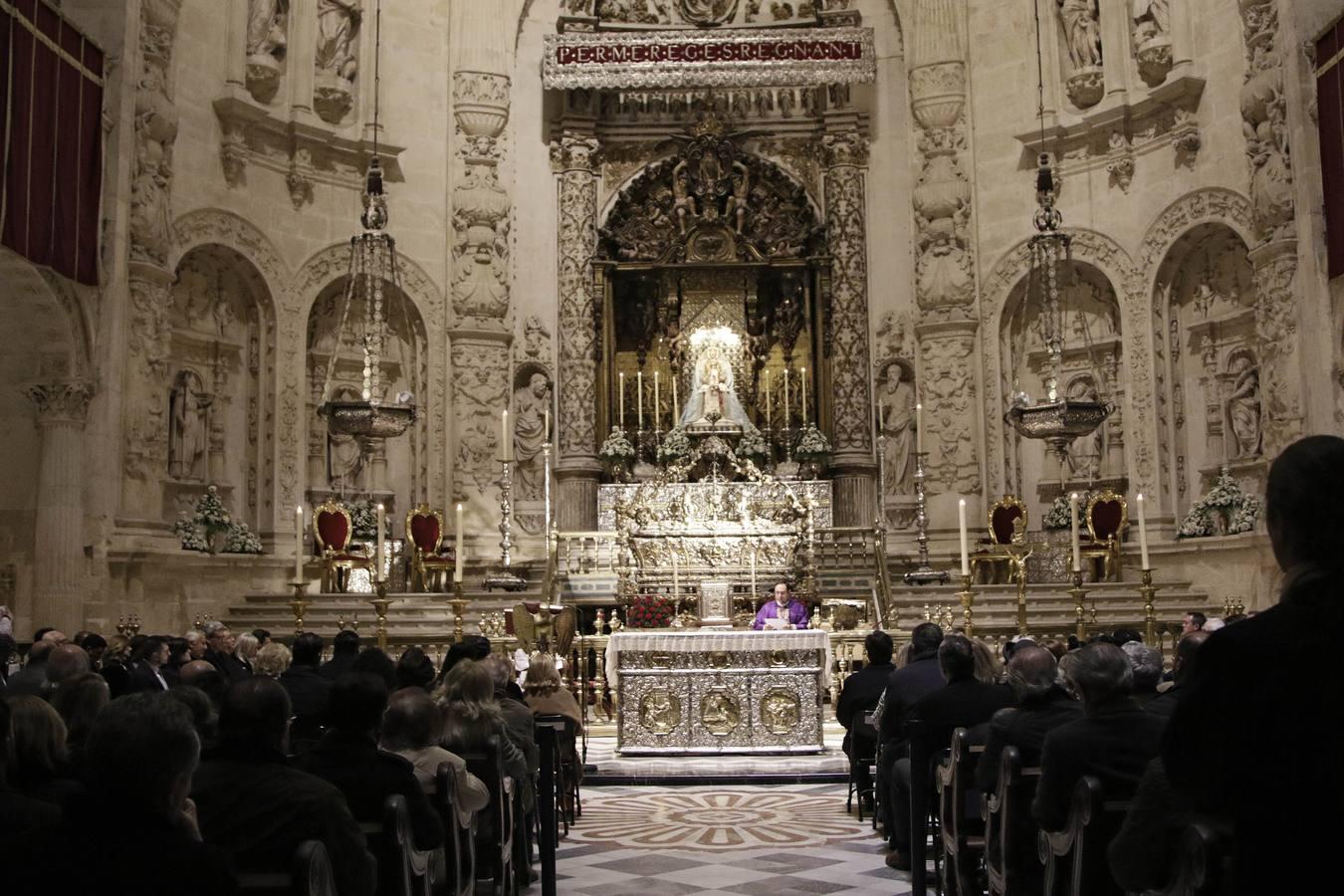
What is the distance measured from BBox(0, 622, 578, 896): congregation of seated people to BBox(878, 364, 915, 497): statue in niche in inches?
586

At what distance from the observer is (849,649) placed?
15648 mm

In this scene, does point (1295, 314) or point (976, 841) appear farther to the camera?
point (1295, 314)

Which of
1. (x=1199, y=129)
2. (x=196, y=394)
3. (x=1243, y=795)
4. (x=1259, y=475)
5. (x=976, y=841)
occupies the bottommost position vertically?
(x=976, y=841)

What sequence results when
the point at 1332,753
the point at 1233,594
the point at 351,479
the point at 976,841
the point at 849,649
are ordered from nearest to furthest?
the point at 1332,753
the point at 976,841
the point at 849,649
the point at 1233,594
the point at 351,479

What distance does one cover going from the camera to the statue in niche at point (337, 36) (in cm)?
2069

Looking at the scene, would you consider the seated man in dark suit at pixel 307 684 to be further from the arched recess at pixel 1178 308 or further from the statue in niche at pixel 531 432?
the arched recess at pixel 1178 308

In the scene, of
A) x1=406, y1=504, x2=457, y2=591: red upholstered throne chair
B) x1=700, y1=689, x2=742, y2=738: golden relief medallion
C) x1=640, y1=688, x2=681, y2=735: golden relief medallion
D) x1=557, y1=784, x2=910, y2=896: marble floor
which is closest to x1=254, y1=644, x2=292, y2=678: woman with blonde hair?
x1=557, y1=784, x2=910, y2=896: marble floor

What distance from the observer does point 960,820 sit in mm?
6051

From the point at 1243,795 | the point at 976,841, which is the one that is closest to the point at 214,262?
the point at 976,841

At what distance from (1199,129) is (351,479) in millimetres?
13549

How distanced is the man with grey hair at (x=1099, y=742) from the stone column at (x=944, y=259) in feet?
53.2

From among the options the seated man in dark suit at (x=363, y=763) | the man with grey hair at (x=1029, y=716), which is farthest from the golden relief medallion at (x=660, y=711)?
the seated man in dark suit at (x=363, y=763)

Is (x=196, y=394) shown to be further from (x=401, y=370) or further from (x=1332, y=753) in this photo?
(x=1332, y=753)

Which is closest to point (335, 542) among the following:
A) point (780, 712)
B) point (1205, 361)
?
point (780, 712)
